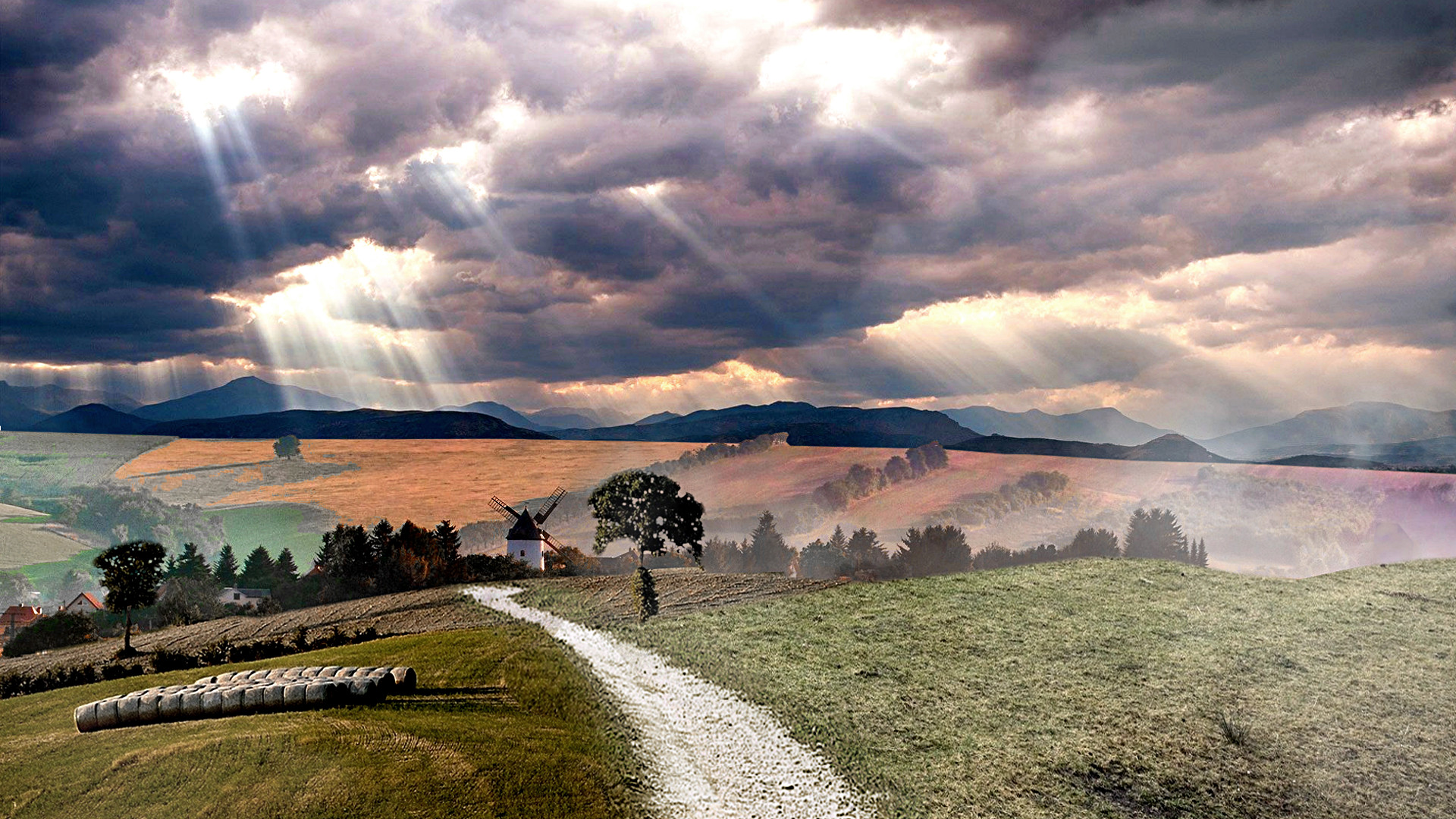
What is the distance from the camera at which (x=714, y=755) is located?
2272 centimetres

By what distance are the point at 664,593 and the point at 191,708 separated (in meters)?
28.5

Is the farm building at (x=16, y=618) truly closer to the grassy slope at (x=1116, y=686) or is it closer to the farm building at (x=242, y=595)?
the farm building at (x=242, y=595)

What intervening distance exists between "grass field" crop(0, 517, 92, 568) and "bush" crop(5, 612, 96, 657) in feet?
143

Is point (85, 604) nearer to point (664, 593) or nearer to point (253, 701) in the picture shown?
point (664, 593)

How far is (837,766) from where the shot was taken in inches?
866

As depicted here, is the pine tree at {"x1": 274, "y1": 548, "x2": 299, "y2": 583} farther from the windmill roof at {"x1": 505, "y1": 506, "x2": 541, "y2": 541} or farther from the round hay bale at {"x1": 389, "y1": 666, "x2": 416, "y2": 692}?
the round hay bale at {"x1": 389, "y1": 666, "x2": 416, "y2": 692}

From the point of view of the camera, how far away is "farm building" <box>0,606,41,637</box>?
60.8m

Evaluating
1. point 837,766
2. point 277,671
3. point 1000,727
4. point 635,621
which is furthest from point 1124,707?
point 277,671

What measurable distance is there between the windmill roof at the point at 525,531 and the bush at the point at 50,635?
28136 mm

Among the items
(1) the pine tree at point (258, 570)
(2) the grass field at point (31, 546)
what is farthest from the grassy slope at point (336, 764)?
(2) the grass field at point (31, 546)

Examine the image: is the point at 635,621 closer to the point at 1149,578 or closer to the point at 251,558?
the point at 1149,578

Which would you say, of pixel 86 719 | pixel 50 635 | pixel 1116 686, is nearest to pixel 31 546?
pixel 50 635

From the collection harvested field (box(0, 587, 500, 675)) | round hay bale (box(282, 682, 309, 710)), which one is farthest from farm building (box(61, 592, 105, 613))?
A: round hay bale (box(282, 682, 309, 710))

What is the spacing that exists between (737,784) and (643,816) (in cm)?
331
